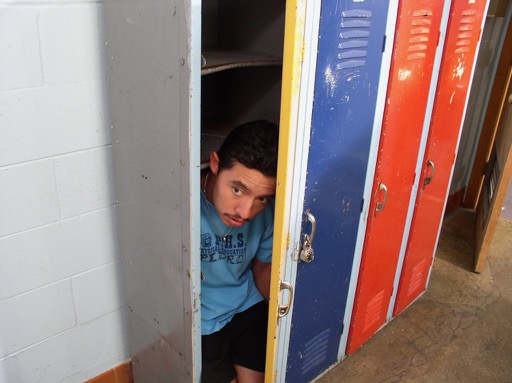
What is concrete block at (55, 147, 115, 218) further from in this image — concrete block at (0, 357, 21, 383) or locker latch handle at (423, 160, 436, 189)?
locker latch handle at (423, 160, 436, 189)

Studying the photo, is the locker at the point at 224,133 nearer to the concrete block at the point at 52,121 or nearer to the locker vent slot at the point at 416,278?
the concrete block at the point at 52,121

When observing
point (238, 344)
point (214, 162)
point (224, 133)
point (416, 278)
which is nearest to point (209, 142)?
point (224, 133)

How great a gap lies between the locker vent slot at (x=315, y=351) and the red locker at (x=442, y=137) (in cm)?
61

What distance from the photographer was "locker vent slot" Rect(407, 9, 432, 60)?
1670 millimetres

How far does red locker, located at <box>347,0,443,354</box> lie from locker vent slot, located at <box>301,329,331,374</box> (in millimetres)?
192

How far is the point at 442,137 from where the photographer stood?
2164mm

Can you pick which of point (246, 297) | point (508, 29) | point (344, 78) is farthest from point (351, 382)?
point (508, 29)

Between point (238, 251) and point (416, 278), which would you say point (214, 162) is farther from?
point (416, 278)

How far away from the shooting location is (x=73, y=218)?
1.60 m

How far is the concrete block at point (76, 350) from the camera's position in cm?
168

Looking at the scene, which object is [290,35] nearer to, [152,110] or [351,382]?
[152,110]

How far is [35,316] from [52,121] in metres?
0.68

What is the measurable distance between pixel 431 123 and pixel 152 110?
4.14 ft

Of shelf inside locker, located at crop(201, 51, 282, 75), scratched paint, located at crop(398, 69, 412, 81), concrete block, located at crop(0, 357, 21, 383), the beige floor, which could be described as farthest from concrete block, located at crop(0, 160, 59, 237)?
the beige floor
